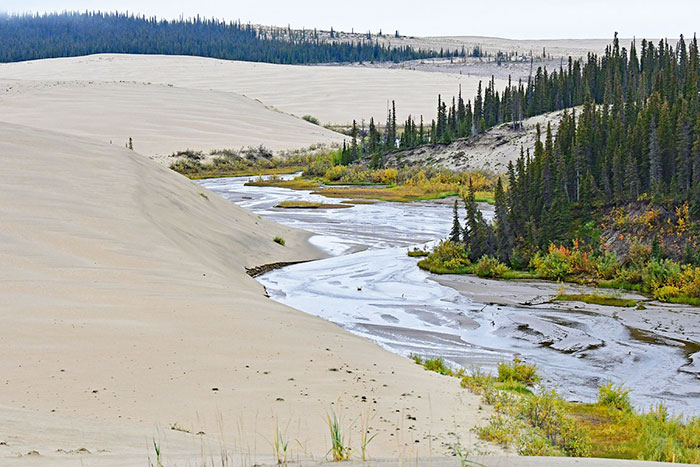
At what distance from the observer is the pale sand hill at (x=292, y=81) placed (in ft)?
374

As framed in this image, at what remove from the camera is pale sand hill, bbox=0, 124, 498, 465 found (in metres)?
7.46

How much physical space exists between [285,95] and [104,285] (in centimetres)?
10941

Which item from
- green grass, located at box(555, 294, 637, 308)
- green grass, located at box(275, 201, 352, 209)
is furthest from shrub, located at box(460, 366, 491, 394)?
green grass, located at box(275, 201, 352, 209)

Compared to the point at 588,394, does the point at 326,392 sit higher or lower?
higher

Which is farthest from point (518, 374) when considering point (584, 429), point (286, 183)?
point (286, 183)

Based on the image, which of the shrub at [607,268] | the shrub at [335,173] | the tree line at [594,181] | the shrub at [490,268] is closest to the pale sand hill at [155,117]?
the shrub at [335,173]

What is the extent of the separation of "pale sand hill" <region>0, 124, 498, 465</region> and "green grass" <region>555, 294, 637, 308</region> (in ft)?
27.1

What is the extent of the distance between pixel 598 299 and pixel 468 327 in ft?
14.5

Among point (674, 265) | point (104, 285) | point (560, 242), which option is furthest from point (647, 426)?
point (560, 242)

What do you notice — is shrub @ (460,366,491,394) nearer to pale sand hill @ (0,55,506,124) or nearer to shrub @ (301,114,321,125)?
shrub @ (301,114,321,125)

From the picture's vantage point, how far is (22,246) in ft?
51.9

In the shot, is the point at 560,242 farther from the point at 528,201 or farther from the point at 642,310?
the point at 642,310

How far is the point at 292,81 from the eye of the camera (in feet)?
436

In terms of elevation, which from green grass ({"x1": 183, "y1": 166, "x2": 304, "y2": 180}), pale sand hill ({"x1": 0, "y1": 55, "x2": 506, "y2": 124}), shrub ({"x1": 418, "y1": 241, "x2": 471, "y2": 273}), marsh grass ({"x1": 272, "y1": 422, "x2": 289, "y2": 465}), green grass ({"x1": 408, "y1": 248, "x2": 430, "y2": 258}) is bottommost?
green grass ({"x1": 183, "y1": 166, "x2": 304, "y2": 180})
